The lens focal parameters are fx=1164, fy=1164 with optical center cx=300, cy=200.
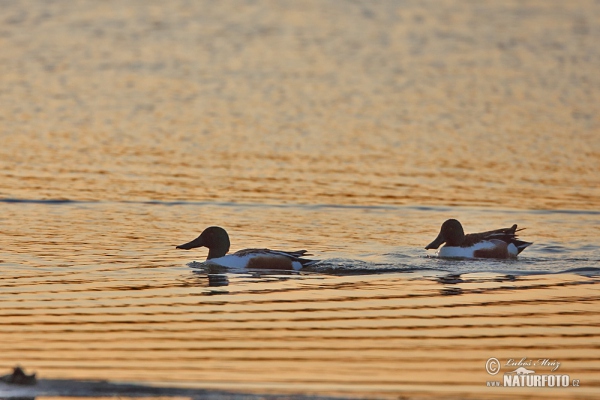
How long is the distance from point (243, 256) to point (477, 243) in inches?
126

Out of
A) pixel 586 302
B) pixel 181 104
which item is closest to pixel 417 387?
pixel 586 302

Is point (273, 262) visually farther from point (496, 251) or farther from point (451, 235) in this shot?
point (496, 251)

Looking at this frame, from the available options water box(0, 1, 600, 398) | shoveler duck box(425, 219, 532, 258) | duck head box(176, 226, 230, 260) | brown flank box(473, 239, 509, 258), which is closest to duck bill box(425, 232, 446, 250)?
shoveler duck box(425, 219, 532, 258)

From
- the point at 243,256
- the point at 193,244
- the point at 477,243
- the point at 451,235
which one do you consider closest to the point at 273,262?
the point at 243,256

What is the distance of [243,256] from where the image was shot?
13.9 m

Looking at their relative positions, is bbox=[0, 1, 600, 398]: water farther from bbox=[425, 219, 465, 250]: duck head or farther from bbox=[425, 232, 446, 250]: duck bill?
bbox=[425, 219, 465, 250]: duck head

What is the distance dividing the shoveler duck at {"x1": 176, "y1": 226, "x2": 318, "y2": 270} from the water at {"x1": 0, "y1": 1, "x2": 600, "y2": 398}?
11.6 inches

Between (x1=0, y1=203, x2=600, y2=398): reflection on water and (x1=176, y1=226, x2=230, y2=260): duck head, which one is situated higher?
(x1=176, y1=226, x2=230, y2=260): duck head

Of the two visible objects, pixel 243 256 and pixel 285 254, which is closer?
pixel 285 254

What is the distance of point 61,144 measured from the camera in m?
22.0

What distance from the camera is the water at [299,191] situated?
9.39 m

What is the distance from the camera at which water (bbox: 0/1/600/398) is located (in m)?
9.39

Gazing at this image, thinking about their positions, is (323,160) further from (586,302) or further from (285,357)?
(285,357)

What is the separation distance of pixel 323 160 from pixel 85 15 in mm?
19912
